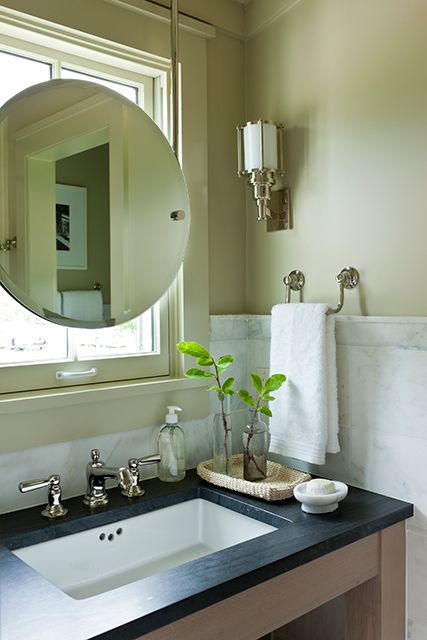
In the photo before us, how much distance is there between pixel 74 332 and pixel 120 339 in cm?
15

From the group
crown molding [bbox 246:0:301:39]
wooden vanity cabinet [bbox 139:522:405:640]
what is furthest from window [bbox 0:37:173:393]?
wooden vanity cabinet [bbox 139:522:405:640]

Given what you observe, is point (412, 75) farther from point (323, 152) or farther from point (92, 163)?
point (92, 163)

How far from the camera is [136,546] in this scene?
1.41 meters

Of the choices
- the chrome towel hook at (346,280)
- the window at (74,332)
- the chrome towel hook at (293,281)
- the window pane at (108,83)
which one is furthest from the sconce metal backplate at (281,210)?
the window pane at (108,83)

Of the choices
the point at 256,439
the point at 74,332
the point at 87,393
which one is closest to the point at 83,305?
the point at 74,332

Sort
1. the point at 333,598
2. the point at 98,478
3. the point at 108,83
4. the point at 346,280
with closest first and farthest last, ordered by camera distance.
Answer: the point at 333,598 → the point at 98,478 → the point at 346,280 → the point at 108,83

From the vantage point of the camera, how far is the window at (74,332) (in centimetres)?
141

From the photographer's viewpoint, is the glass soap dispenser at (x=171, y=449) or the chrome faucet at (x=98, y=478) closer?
the chrome faucet at (x=98, y=478)

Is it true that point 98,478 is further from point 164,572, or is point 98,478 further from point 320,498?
point 320,498

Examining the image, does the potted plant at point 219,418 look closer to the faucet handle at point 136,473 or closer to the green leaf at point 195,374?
the green leaf at point 195,374

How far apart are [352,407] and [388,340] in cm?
21

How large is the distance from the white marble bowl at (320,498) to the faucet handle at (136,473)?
1.26 feet

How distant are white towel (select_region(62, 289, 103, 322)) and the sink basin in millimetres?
506

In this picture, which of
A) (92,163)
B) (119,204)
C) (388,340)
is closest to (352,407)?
(388,340)
